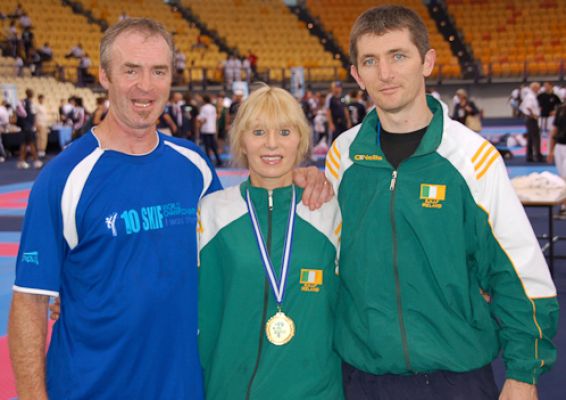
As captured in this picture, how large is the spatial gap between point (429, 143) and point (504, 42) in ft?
111

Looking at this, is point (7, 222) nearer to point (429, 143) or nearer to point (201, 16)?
point (429, 143)

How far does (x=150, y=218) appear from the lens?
2602mm

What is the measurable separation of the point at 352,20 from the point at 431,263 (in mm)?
34850

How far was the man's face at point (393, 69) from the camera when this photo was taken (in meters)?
2.67

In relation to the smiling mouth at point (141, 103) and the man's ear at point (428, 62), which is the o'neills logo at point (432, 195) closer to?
the man's ear at point (428, 62)

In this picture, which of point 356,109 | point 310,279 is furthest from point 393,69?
point 356,109

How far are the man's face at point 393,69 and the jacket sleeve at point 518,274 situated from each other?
0.39m

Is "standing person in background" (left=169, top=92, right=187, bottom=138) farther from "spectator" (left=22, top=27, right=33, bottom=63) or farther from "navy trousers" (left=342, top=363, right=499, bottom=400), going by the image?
"navy trousers" (left=342, top=363, right=499, bottom=400)

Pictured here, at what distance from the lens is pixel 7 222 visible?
11953mm

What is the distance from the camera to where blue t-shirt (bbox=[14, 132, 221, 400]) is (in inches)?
98.4

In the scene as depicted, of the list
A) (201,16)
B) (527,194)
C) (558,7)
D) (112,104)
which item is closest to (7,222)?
(527,194)

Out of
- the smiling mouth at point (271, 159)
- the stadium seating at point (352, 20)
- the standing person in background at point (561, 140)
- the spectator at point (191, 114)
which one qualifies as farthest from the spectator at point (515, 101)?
the smiling mouth at point (271, 159)

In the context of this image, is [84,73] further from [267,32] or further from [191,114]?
[267,32]

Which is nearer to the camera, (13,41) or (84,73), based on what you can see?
(13,41)
